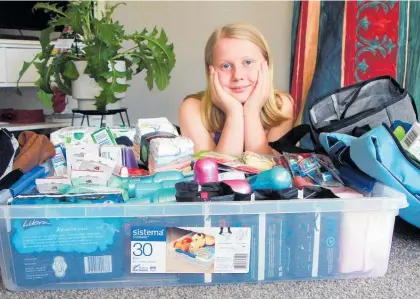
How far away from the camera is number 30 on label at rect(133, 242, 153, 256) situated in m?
0.51

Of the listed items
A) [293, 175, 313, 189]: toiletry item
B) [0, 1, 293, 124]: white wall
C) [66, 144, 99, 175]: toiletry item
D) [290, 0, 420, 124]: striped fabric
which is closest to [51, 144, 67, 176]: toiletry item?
[66, 144, 99, 175]: toiletry item

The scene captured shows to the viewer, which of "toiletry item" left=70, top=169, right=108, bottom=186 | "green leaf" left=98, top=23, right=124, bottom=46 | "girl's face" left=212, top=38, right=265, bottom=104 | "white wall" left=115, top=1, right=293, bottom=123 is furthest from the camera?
"white wall" left=115, top=1, right=293, bottom=123

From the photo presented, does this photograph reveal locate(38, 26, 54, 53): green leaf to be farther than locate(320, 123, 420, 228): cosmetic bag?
Yes

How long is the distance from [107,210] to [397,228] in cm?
47

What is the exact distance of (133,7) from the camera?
167cm

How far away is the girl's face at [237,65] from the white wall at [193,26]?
0.76 m

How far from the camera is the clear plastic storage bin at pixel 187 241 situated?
0.51m

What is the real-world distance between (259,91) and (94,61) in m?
0.44

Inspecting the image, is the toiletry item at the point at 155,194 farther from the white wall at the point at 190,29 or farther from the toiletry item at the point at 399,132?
the white wall at the point at 190,29

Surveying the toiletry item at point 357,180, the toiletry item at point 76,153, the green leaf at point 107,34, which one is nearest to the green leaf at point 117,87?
the green leaf at point 107,34

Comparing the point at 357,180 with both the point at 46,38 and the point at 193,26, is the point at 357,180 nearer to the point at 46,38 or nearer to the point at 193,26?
the point at 46,38

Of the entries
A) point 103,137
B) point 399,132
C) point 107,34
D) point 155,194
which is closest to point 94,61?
point 107,34

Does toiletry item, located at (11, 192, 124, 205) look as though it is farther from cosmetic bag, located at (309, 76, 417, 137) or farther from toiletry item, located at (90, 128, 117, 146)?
cosmetic bag, located at (309, 76, 417, 137)

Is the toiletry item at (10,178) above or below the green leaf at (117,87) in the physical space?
below
